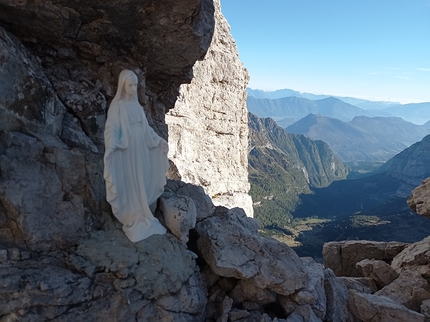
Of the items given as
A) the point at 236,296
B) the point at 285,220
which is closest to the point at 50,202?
the point at 236,296

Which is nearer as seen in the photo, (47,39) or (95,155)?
(95,155)

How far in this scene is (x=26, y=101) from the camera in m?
6.39

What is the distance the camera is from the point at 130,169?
21.6 ft

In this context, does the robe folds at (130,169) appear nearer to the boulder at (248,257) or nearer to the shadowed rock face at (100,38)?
the boulder at (248,257)

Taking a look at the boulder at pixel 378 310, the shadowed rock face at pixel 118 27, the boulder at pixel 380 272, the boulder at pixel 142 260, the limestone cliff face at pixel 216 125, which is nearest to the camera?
the boulder at pixel 142 260

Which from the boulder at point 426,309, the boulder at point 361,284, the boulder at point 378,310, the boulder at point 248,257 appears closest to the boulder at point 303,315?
the boulder at point 248,257

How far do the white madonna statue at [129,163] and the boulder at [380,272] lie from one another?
8718mm

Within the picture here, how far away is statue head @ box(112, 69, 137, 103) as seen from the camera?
21.4 ft

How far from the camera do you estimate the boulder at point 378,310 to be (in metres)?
7.85

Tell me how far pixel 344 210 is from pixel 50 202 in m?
124

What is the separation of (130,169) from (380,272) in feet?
32.4

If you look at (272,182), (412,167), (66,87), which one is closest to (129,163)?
(66,87)

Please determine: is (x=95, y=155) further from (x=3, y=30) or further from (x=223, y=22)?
(x=223, y=22)

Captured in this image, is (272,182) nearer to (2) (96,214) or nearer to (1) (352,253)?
(1) (352,253)
